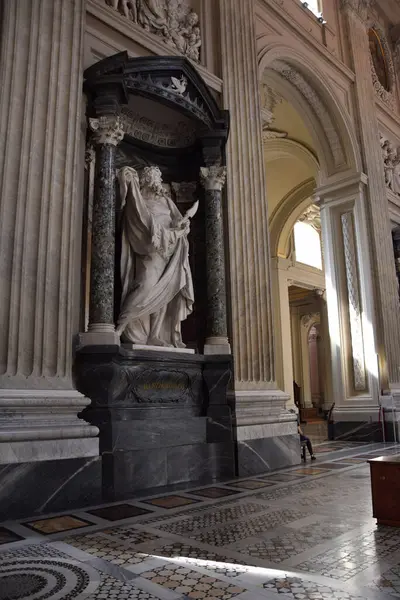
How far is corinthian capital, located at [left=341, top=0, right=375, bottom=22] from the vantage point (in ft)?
34.1

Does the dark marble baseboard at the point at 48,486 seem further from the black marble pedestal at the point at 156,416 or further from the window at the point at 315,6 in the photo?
the window at the point at 315,6

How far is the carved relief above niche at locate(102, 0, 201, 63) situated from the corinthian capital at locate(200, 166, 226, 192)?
1606mm

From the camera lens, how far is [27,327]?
3.90m

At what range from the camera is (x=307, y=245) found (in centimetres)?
1630

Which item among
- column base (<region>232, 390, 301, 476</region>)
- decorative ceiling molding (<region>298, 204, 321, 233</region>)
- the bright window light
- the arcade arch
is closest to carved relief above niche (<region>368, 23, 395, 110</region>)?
the arcade arch

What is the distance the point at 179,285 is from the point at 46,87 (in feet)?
7.18

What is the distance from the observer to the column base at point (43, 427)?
11.5ft

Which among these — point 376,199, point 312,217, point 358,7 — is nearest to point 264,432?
point 376,199

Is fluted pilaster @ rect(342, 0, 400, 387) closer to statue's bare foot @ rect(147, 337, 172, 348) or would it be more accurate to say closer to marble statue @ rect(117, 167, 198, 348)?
→ marble statue @ rect(117, 167, 198, 348)

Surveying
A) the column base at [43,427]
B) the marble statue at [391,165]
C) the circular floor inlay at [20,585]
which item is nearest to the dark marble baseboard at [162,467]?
the column base at [43,427]

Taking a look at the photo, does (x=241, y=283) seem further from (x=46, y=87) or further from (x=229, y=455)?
(x=46, y=87)

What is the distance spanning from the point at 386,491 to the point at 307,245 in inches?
541

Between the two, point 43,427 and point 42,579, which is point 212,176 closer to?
point 43,427

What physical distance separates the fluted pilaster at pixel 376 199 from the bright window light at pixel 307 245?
564cm
